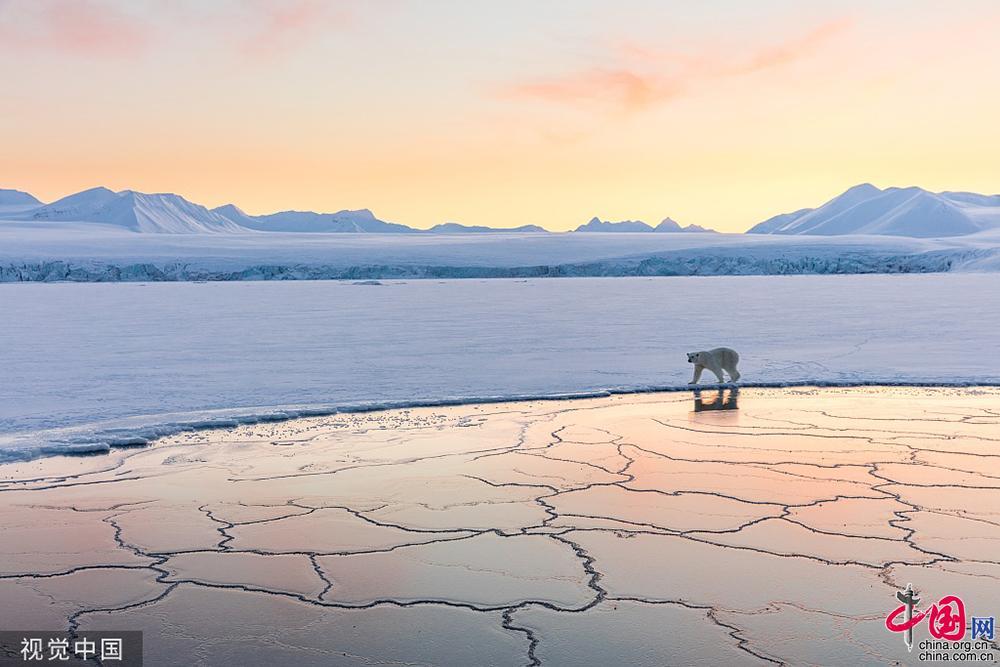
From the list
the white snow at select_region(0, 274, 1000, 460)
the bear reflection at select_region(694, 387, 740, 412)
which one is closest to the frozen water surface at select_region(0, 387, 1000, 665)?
the bear reflection at select_region(694, 387, 740, 412)

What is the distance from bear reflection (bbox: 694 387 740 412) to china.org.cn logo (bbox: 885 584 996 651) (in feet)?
17.4

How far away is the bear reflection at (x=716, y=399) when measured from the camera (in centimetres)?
946

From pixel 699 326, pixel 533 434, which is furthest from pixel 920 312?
pixel 533 434

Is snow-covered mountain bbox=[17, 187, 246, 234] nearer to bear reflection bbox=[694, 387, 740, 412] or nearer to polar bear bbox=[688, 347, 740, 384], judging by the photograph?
polar bear bbox=[688, 347, 740, 384]

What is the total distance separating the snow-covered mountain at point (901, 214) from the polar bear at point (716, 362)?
408 ft

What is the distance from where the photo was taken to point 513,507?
18.5ft

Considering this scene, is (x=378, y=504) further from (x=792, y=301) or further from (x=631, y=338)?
(x=792, y=301)

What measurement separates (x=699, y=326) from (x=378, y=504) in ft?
42.3

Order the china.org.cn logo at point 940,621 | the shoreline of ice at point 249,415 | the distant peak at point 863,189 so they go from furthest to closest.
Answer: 1. the distant peak at point 863,189
2. the shoreline of ice at point 249,415
3. the china.org.cn logo at point 940,621

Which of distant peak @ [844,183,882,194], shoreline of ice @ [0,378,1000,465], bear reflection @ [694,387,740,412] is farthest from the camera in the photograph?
distant peak @ [844,183,882,194]

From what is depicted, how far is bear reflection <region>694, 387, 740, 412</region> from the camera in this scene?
9.46m

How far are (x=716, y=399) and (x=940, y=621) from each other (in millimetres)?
6271

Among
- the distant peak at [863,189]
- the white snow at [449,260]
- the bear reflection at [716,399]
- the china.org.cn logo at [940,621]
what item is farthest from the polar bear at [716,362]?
the distant peak at [863,189]

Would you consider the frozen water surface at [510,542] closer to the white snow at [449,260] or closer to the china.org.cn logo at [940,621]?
the china.org.cn logo at [940,621]
